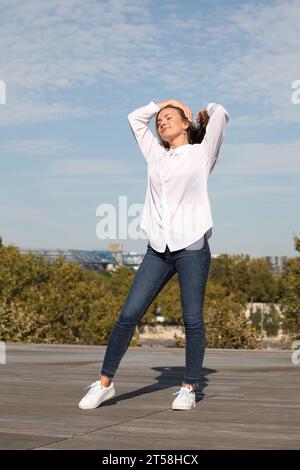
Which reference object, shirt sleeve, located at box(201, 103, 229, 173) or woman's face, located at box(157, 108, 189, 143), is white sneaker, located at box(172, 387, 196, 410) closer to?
shirt sleeve, located at box(201, 103, 229, 173)

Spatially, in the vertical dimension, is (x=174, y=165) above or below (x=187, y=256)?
above

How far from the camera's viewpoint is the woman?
5.07 meters

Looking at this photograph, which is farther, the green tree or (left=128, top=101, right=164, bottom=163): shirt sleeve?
the green tree

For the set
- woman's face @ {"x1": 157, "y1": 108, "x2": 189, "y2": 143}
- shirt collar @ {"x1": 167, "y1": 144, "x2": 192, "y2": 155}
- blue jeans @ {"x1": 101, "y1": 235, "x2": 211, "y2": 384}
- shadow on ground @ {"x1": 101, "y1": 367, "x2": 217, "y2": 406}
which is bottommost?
shadow on ground @ {"x1": 101, "y1": 367, "x2": 217, "y2": 406}

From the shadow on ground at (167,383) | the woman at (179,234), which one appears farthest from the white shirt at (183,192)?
the shadow on ground at (167,383)

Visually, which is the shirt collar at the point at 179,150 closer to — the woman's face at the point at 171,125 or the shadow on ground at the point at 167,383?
the woman's face at the point at 171,125

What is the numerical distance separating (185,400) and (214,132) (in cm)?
171

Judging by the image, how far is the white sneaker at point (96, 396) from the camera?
511 cm

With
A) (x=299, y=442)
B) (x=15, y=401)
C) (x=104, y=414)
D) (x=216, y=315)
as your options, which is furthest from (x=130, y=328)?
(x=216, y=315)

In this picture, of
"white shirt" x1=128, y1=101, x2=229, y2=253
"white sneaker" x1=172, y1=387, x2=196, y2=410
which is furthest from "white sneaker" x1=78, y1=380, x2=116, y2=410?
"white shirt" x1=128, y1=101, x2=229, y2=253

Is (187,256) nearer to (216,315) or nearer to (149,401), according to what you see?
(149,401)
